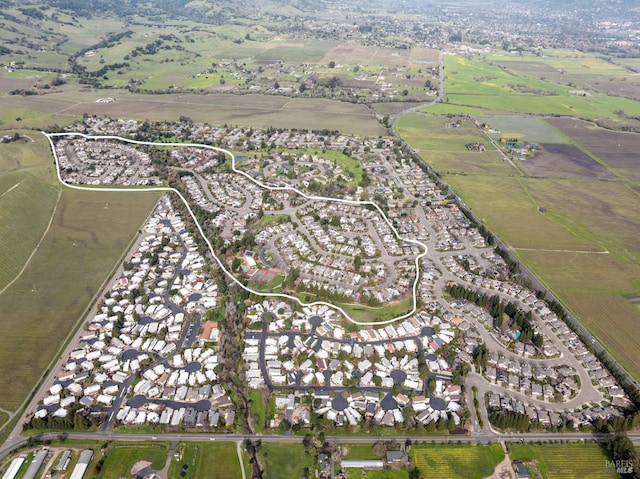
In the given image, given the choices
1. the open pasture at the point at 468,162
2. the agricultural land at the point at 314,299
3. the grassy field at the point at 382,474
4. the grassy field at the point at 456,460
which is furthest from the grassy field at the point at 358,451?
the open pasture at the point at 468,162

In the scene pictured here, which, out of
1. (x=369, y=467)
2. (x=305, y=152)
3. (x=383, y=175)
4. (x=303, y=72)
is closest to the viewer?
(x=369, y=467)

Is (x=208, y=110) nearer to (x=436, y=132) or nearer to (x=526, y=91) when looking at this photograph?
(x=436, y=132)

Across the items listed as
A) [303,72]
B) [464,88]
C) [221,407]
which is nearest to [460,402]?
[221,407]

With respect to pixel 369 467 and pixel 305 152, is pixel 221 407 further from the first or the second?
pixel 305 152

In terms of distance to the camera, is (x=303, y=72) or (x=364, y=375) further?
(x=303, y=72)

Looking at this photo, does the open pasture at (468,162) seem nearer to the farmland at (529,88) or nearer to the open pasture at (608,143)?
the open pasture at (608,143)

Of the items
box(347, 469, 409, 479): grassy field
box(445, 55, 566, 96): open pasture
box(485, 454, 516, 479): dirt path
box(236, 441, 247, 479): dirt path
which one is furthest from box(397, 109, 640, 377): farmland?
box(236, 441, 247, 479): dirt path

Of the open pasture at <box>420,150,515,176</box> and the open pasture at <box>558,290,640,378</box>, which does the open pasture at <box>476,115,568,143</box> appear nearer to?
the open pasture at <box>420,150,515,176</box>
